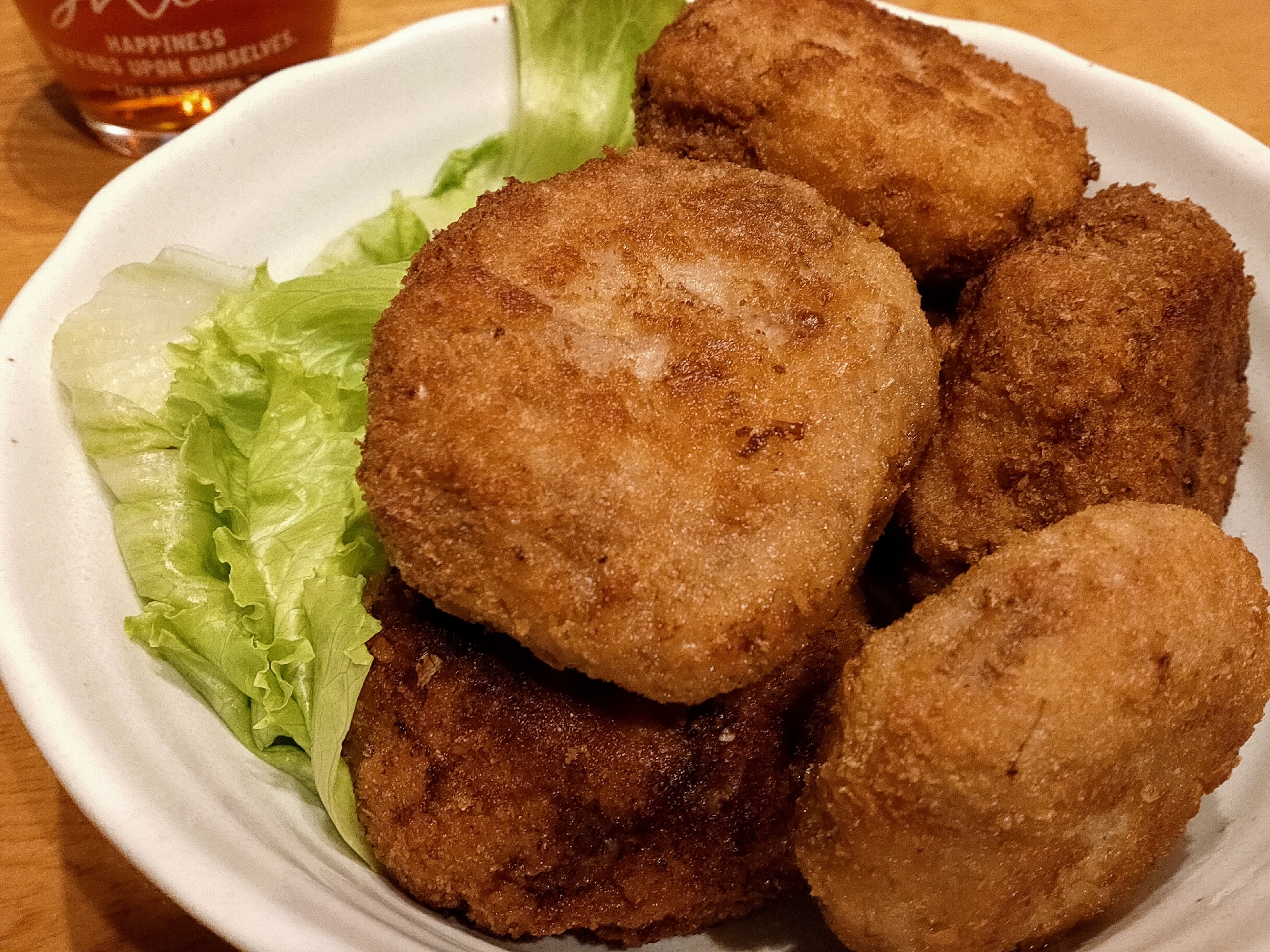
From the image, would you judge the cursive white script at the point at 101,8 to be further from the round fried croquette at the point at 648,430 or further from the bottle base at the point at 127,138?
the round fried croquette at the point at 648,430

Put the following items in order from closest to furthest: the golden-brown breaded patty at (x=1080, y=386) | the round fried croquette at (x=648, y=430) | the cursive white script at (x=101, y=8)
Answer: the round fried croquette at (x=648, y=430) → the golden-brown breaded patty at (x=1080, y=386) → the cursive white script at (x=101, y=8)

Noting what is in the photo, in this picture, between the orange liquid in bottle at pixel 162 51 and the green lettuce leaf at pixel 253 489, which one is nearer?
the green lettuce leaf at pixel 253 489

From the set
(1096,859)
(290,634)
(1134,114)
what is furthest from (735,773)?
(1134,114)

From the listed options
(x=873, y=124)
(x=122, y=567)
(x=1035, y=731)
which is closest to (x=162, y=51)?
(x=122, y=567)

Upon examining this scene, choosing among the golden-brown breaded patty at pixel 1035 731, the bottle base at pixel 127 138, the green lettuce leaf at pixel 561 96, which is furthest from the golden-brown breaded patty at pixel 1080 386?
the bottle base at pixel 127 138

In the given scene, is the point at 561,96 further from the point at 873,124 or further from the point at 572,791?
the point at 572,791

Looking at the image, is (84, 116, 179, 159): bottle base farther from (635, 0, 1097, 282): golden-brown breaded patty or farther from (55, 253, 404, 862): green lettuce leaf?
(635, 0, 1097, 282): golden-brown breaded patty

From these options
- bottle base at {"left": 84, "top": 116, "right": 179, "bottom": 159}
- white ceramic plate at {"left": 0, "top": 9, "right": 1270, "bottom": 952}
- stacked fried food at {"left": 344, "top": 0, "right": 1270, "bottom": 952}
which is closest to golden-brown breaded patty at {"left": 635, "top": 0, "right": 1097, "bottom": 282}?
stacked fried food at {"left": 344, "top": 0, "right": 1270, "bottom": 952}
